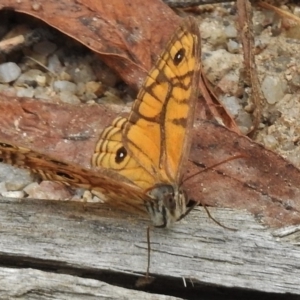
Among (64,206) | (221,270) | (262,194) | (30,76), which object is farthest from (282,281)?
(30,76)

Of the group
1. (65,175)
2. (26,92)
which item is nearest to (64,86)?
(26,92)

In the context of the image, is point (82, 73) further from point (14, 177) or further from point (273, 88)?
point (273, 88)

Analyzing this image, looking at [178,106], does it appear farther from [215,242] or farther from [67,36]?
[67,36]

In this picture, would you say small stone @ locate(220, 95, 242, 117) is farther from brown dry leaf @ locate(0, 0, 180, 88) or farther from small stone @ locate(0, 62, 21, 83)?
small stone @ locate(0, 62, 21, 83)

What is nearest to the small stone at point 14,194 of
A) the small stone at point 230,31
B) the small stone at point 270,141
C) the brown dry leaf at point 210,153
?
the brown dry leaf at point 210,153

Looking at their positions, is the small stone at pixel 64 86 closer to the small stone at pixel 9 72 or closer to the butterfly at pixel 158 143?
the small stone at pixel 9 72

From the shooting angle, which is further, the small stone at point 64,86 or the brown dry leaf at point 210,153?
the small stone at point 64,86

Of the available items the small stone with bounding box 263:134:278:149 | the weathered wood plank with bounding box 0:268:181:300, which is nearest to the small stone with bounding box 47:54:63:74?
the small stone with bounding box 263:134:278:149
